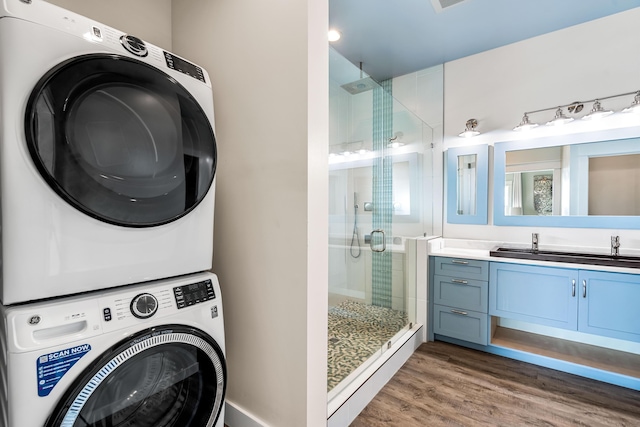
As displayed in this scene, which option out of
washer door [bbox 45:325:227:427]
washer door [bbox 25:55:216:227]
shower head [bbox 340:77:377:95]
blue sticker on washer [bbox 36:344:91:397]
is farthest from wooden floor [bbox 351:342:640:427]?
shower head [bbox 340:77:377:95]

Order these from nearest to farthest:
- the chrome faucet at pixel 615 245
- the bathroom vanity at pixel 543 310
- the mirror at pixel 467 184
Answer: the bathroom vanity at pixel 543 310 → the chrome faucet at pixel 615 245 → the mirror at pixel 467 184

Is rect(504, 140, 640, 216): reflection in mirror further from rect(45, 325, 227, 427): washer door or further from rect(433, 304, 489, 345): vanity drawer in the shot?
rect(45, 325, 227, 427): washer door

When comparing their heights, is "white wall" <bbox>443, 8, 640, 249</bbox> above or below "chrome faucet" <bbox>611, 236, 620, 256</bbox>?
above

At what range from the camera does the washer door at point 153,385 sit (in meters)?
0.81

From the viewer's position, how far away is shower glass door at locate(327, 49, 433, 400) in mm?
1995

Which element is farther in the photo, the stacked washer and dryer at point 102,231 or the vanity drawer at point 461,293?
the vanity drawer at point 461,293

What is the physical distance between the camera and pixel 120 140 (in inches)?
36.3

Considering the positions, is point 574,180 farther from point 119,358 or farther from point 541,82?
point 119,358

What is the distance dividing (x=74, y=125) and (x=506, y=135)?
323 cm

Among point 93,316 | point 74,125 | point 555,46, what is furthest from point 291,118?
point 555,46

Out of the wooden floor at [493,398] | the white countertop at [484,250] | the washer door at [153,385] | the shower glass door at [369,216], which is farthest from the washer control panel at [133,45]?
the white countertop at [484,250]

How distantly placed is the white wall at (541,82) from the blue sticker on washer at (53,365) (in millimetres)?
3080

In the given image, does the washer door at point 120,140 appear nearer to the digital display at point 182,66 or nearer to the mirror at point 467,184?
the digital display at point 182,66

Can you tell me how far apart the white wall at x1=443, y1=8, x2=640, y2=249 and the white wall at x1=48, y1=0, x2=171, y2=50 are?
2.70 m
